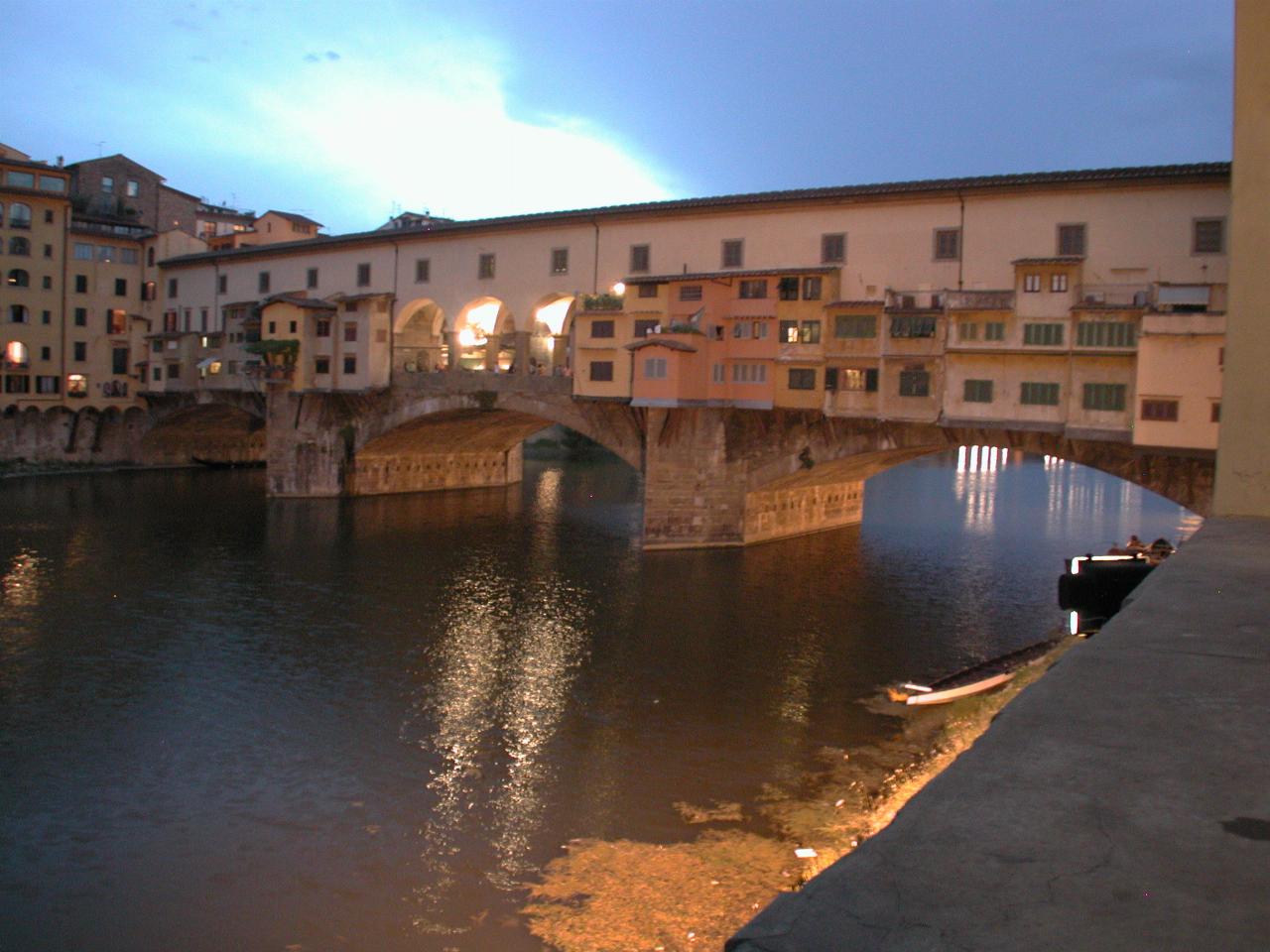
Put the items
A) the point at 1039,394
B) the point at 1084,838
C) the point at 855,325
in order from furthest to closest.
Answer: the point at 855,325
the point at 1039,394
the point at 1084,838

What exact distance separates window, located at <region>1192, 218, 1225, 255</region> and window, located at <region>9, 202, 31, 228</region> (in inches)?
1924

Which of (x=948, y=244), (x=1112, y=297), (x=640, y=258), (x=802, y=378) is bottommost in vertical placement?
(x=802, y=378)

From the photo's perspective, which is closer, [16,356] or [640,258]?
[640,258]

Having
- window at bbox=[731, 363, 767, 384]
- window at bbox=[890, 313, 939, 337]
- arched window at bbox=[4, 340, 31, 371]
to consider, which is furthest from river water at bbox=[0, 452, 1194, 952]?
arched window at bbox=[4, 340, 31, 371]

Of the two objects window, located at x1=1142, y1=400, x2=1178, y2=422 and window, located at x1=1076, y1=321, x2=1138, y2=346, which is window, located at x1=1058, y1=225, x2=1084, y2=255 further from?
window, located at x1=1142, y1=400, x2=1178, y2=422

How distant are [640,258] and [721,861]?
937 inches

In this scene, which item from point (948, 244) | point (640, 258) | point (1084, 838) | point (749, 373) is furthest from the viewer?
point (640, 258)

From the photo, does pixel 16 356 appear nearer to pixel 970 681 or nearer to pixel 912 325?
pixel 912 325

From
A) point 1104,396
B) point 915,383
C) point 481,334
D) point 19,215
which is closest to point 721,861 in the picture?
point 1104,396

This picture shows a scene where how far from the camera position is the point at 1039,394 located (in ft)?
84.5

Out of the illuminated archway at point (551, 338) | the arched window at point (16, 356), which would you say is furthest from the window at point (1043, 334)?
the arched window at point (16, 356)

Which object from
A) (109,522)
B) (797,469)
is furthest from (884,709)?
(109,522)

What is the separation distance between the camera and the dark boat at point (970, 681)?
17.7 m

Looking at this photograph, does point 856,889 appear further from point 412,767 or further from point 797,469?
point 797,469
